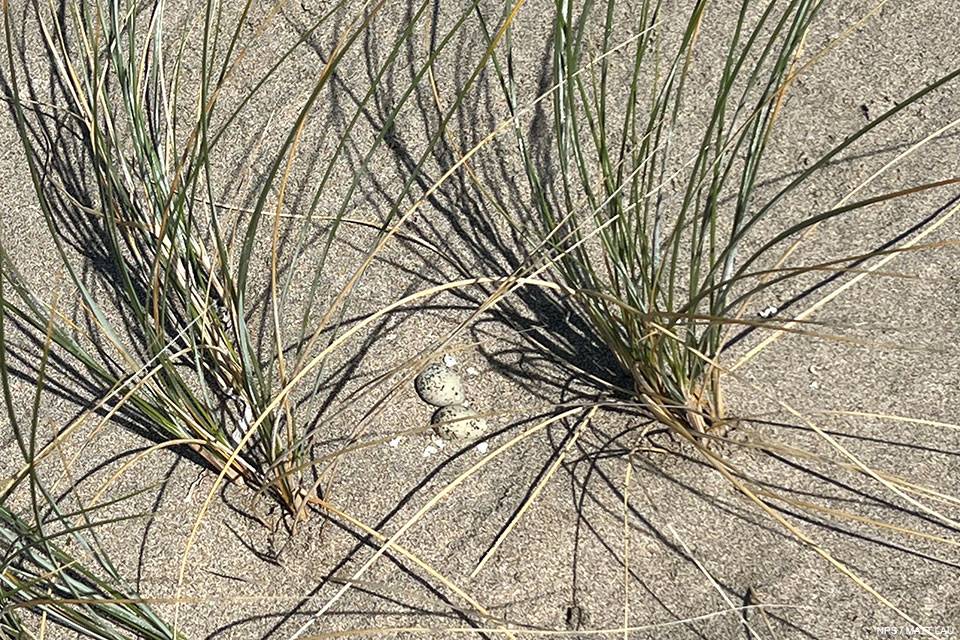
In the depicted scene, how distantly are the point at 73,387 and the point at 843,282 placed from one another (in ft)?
3.63

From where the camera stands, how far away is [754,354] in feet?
4.23

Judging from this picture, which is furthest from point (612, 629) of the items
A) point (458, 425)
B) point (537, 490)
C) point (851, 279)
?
point (851, 279)

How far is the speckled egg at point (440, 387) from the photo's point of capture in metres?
1.32

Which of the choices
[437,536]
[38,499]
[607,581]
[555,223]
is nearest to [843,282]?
[555,223]

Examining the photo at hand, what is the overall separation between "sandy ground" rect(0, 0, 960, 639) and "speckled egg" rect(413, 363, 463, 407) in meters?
0.03

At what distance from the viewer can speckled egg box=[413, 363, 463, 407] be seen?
1315mm

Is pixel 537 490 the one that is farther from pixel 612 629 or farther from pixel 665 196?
pixel 665 196

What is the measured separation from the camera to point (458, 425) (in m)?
1.30

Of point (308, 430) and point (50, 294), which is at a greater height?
point (50, 294)

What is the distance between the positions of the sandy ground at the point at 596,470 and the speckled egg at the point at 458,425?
0.02m

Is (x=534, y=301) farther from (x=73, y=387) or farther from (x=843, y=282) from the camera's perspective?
(x=73, y=387)

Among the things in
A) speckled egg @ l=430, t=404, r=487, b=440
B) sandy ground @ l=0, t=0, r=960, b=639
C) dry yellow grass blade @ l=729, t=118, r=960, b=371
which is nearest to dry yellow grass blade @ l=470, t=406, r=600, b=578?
sandy ground @ l=0, t=0, r=960, b=639

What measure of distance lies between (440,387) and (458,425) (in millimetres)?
59

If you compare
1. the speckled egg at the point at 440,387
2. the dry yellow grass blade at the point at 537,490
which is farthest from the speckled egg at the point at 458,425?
the dry yellow grass blade at the point at 537,490
